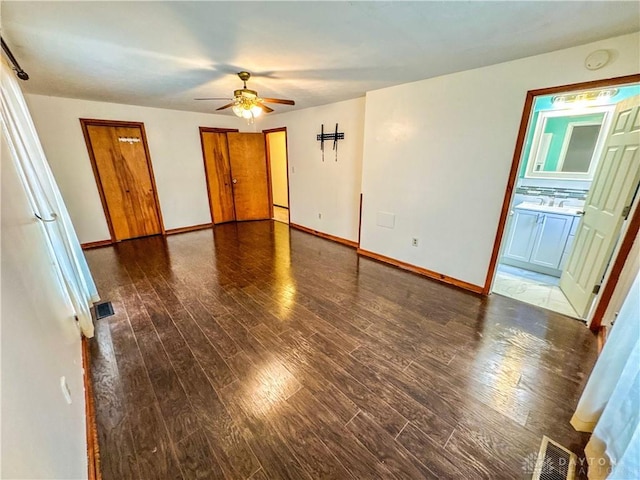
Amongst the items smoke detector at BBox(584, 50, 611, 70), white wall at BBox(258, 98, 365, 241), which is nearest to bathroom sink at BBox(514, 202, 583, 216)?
smoke detector at BBox(584, 50, 611, 70)

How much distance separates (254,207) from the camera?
5.86 meters

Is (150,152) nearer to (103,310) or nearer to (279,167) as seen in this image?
→ (103,310)

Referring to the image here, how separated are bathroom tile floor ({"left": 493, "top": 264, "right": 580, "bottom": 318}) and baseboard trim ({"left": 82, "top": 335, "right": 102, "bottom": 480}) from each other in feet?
11.5

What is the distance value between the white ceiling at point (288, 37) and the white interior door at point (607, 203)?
852 millimetres

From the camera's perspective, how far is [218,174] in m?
5.32

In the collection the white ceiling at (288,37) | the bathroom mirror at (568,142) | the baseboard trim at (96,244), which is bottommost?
the baseboard trim at (96,244)

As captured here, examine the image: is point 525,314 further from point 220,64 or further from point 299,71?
point 220,64

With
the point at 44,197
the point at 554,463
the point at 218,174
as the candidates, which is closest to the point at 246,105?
the point at 44,197

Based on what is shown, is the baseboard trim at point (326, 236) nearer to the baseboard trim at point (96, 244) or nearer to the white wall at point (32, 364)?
the baseboard trim at point (96, 244)

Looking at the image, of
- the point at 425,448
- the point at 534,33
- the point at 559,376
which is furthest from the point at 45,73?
the point at 559,376

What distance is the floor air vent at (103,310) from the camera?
240 cm

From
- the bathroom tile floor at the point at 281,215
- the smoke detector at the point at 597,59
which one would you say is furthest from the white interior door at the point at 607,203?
the bathroom tile floor at the point at 281,215

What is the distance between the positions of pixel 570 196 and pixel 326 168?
11.1 feet

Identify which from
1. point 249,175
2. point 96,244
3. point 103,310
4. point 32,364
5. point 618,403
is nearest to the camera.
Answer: point 32,364
